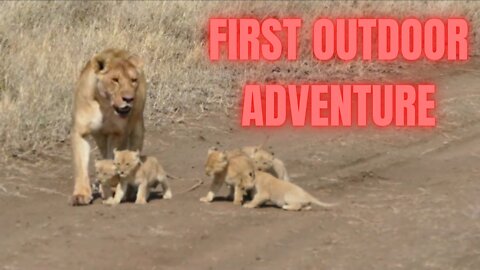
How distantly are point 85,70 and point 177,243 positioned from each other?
1.95 meters

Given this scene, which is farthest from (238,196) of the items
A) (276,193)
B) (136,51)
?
(136,51)

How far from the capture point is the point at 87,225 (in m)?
7.84

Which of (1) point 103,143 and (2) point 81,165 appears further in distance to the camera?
(1) point 103,143

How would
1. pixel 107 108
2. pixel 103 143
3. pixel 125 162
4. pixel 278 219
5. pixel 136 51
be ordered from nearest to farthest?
pixel 278 219 < pixel 125 162 < pixel 107 108 < pixel 103 143 < pixel 136 51

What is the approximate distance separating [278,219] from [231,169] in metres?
0.53

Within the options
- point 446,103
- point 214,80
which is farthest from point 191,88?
point 446,103

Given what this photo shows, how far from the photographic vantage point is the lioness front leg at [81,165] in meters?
8.59

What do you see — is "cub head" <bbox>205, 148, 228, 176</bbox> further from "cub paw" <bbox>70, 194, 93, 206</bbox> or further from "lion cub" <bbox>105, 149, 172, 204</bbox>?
"cub paw" <bbox>70, 194, 93, 206</bbox>

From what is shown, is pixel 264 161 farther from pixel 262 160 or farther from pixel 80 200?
pixel 80 200

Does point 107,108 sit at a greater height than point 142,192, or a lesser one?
greater

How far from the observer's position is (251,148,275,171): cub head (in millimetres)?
8711

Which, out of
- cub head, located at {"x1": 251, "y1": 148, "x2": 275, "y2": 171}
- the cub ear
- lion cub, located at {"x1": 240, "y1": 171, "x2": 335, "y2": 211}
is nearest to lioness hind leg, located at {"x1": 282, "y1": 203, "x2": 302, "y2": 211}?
lion cub, located at {"x1": 240, "y1": 171, "x2": 335, "y2": 211}

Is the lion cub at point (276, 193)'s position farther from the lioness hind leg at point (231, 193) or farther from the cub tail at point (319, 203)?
the lioness hind leg at point (231, 193)

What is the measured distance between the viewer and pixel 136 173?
27.5 feet
